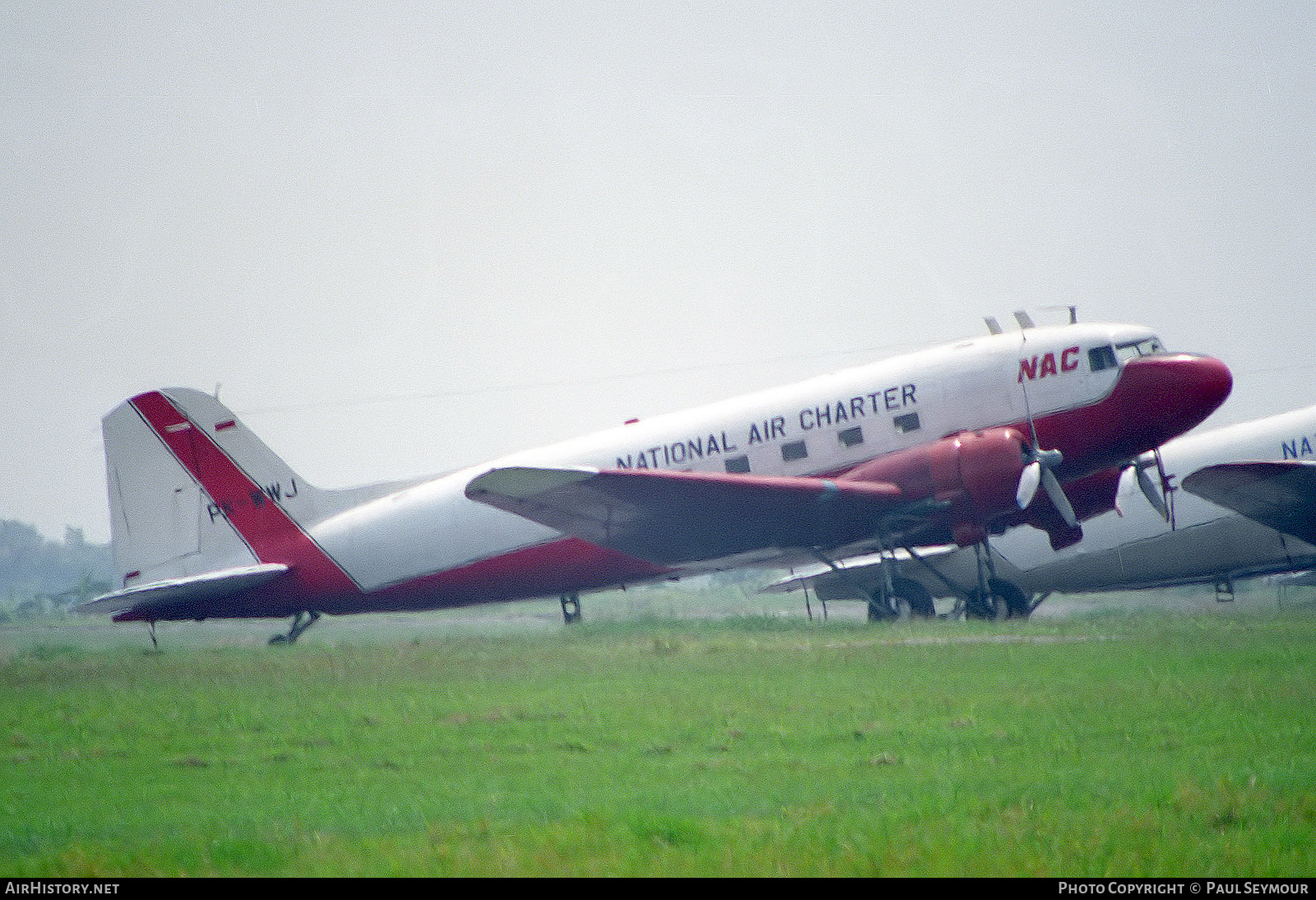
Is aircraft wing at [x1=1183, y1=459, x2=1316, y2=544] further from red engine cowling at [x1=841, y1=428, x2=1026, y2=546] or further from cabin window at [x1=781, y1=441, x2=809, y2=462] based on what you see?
cabin window at [x1=781, y1=441, x2=809, y2=462]

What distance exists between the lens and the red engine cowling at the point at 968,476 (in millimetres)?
24000

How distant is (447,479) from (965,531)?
10.8 meters

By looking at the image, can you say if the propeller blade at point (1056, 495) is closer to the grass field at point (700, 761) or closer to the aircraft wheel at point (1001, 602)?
the grass field at point (700, 761)

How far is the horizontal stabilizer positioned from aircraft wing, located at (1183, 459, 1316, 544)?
1922cm

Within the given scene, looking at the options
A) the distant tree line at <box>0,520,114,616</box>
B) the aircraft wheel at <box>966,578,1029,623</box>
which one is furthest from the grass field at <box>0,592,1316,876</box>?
the distant tree line at <box>0,520,114,616</box>

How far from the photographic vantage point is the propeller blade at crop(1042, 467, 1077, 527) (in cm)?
2461

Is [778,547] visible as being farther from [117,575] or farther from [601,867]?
[601,867]

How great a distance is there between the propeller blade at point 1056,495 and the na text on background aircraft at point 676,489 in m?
0.03

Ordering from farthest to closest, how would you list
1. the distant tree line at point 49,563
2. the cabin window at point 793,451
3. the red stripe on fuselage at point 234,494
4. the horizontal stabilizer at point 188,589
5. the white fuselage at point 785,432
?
the distant tree line at point 49,563 → the red stripe on fuselage at point 234,494 → the horizontal stabilizer at point 188,589 → the cabin window at point 793,451 → the white fuselage at point 785,432

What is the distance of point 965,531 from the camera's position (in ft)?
80.5

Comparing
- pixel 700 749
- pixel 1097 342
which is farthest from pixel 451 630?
pixel 700 749

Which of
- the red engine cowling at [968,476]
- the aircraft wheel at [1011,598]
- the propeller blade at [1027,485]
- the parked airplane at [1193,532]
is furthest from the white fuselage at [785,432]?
the aircraft wheel at [1011,598]

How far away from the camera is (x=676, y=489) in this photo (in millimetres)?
24734

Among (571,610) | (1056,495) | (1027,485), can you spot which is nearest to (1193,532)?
(1056,495)
